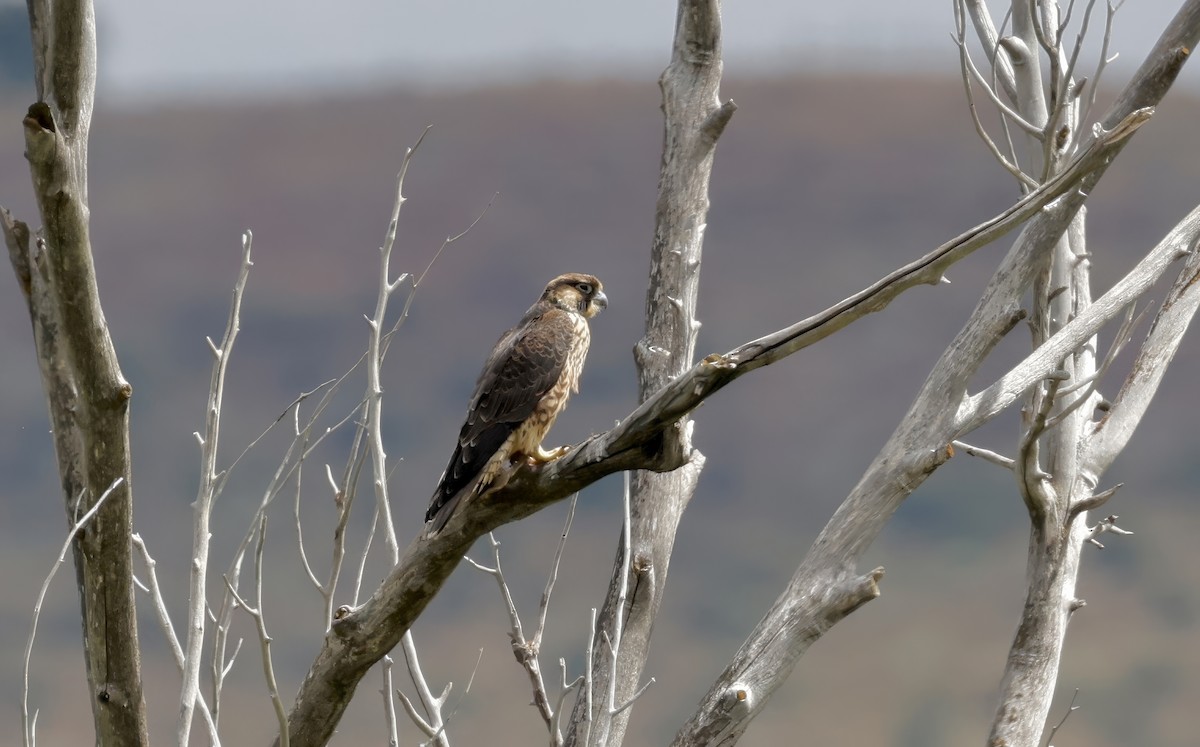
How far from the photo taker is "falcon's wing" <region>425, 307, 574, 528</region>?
258 centimetres

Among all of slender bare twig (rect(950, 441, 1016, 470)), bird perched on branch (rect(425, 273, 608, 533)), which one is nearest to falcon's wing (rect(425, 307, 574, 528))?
bird perched on branch (rect(425, 273, 608, 533))

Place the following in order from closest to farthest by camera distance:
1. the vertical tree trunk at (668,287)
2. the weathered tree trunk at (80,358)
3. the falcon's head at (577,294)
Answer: the weathered tree trunk at (80,358)
the vertical tree trunk at (668,287)
the falcon's head at (577,294)

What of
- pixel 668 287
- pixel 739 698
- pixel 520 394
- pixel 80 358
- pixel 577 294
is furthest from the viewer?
pixel 577 294

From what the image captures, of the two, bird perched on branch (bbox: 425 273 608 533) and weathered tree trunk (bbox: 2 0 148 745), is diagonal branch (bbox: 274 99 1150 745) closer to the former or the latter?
bird perched on branch (bbox: 425 273 608 533)

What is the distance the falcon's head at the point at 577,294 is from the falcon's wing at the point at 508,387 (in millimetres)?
159

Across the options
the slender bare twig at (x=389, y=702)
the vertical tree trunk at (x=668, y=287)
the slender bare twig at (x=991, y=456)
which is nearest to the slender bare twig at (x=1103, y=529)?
the slender bare twig at (x=991, y=456)

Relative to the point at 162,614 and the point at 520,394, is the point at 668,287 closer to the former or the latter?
the point at 520,394

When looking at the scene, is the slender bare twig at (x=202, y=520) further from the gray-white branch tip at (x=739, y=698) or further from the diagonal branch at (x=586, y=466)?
the gray-white branch tip at (x=739, y=698)

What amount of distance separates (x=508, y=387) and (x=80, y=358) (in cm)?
125

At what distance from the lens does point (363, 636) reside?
7.36 feet

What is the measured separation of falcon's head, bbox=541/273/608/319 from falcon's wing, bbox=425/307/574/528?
0.52 ft

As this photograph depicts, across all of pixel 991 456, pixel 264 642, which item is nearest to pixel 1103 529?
pixel 991 456

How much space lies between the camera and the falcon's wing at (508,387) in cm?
258

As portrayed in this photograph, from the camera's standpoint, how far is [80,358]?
1.88 m
